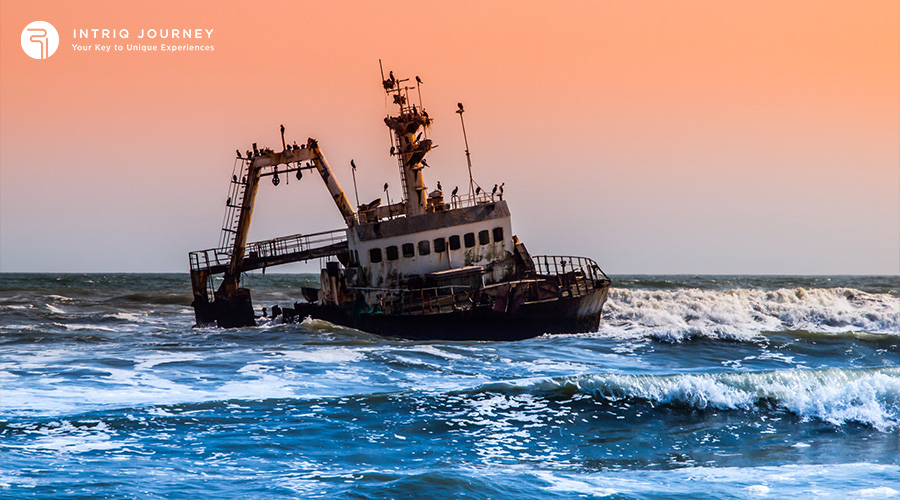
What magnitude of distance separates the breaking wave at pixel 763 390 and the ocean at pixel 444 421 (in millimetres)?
41

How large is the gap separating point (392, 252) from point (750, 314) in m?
24.3

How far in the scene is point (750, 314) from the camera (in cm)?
4650

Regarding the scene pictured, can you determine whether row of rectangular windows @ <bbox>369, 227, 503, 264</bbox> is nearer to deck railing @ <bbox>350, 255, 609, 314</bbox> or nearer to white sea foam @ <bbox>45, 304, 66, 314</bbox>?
deck railing @ <bbox>350, 255, 609, 314</bbox>

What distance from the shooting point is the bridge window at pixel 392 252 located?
3017 centimetres

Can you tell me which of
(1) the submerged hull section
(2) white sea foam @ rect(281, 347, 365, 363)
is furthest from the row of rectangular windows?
(2) white sea foam @ rect(281, 347, 365, 363)

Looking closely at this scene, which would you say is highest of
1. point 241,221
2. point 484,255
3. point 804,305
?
point 241,221

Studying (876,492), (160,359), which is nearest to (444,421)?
(876,492)

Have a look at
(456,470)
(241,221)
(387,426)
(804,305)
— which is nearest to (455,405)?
(387,426)

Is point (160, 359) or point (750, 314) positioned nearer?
point (160, 359)

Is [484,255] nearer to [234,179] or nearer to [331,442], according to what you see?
[234,179]

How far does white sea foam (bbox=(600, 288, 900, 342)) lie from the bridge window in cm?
793

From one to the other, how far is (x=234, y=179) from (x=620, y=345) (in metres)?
16.7

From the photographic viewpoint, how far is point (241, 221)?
34.4m

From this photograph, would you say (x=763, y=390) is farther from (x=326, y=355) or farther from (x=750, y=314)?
(x=750, y=314)
